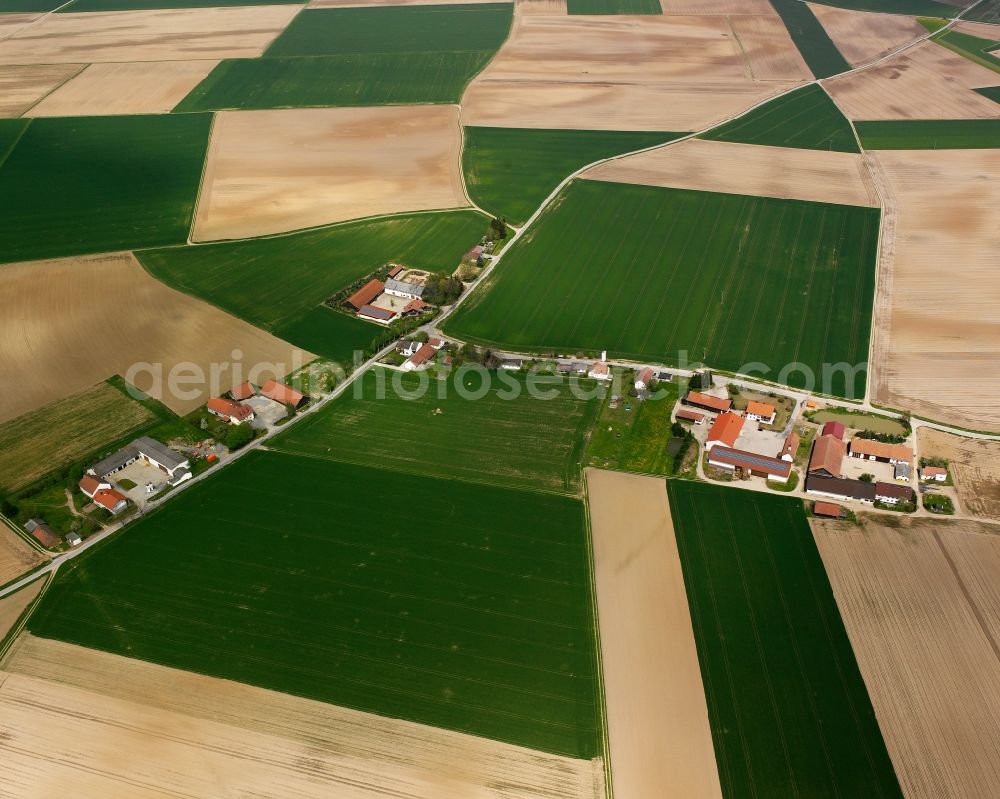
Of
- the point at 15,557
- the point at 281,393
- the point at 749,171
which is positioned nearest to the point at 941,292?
the point at 749,171

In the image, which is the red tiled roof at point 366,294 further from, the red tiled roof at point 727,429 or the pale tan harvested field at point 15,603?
the pale tan harvested field at point 15,603

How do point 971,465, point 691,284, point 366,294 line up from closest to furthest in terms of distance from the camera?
point 971,465 → point 366,294 → point 691,284

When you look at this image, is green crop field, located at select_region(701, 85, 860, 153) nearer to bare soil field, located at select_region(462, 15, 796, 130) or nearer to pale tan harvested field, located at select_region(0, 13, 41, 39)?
bare soil field, located at select_region(462, 15, 796, 130)

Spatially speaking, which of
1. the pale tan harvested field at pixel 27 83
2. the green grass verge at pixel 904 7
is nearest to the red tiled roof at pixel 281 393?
the pale tan harvested field at pixel 27 83

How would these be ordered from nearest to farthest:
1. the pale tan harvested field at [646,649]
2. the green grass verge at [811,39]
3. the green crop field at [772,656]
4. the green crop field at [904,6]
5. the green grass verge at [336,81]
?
the green crop field at [772,656], the pale tan harvested field at [646,649], the green grass verge at [336,81], the green grass verge at [811,39], the green crop field at [904,6]

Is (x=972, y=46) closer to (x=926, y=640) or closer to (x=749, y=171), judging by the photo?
(x=749, y=171)

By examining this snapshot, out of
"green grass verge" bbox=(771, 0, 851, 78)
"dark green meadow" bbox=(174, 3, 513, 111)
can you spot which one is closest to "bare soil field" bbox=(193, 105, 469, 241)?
"dark green meadow" bbox=(174, 3, 513, 111)
